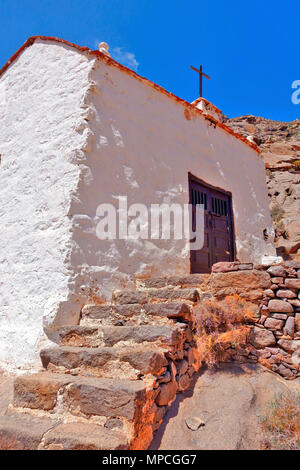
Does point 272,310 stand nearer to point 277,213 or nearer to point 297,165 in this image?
point 277,213

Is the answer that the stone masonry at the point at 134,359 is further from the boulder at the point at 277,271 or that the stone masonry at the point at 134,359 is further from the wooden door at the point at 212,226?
the wooden door at the point at 212,226

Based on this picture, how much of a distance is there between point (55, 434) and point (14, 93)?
17.5 feet

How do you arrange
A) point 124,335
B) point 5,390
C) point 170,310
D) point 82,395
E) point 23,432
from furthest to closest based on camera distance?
point 5,390
point 170,310
point 124,335
point 82,395
point 23,432

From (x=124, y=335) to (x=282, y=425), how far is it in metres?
1.53

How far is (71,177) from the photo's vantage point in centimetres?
418

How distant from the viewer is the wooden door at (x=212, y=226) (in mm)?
6000

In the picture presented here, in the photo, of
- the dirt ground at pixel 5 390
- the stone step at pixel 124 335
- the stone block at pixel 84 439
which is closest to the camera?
the stone block at pixel 84 439

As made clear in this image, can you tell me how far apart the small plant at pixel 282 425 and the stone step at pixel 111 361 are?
0.96 m

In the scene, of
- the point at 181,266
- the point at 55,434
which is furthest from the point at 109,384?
the point at 181,266

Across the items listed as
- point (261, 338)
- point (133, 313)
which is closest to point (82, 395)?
point (133, 313)

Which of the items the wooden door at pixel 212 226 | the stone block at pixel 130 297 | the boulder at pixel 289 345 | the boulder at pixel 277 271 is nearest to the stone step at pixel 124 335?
the stone block at pixel 130 297

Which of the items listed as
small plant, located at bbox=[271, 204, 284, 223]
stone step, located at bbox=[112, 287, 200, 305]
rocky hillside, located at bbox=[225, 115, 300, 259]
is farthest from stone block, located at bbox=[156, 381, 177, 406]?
small plant, located at bbox=[271, 204, 284, 223]

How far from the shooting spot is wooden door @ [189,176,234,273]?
19.7ft

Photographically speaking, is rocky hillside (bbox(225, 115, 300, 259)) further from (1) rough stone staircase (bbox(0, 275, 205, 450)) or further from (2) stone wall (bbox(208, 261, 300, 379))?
(1) rough stone staircase (bbox(0, 275, 205, 450))
